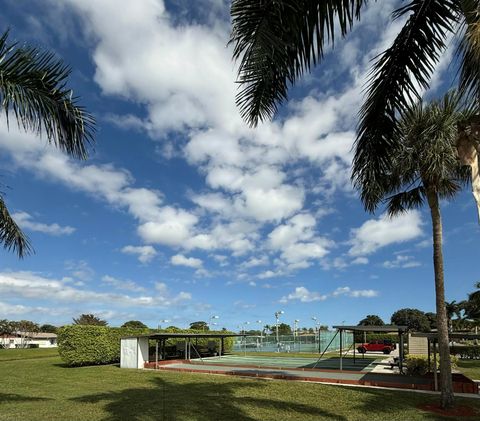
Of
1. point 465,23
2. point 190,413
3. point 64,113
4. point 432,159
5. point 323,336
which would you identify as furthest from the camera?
point 323,336

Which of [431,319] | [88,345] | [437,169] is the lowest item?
[431,319]

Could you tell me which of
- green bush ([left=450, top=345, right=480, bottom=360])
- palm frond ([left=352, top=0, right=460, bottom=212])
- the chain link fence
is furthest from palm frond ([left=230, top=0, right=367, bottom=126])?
the chain link fence

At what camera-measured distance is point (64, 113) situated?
254 inches

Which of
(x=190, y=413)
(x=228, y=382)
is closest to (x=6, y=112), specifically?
(x=190, y=413)

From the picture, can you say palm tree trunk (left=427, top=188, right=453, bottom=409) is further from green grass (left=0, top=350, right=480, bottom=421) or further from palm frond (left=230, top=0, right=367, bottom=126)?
palm frond (left=230, top=0, right=367, bottom=126)

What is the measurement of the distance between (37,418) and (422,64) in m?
10.9

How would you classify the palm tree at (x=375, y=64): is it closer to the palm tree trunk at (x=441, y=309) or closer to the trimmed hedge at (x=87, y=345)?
the palm tree trunk at (x=441, y=309)

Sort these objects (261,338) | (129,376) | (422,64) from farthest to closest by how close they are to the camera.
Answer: (261,338) < (129,376) < (422,64)

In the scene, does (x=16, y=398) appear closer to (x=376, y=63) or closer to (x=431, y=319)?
(x=376, y=63)

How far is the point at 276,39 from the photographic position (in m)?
3.22

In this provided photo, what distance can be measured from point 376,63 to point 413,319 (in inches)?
4219

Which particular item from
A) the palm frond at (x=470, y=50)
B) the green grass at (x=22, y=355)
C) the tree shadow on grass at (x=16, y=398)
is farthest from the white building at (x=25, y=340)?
the palm frond at (x=470, y=50)

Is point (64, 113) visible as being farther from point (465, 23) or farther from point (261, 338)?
point (261, 338)

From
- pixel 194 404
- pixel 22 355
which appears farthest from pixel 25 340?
pixel 194 404
